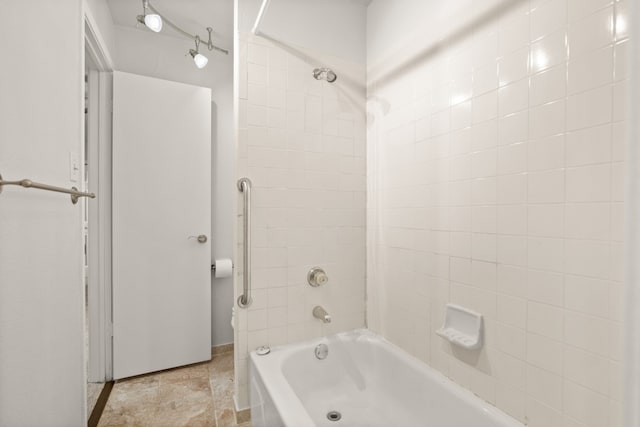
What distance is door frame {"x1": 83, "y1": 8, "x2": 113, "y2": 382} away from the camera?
2.05 meters

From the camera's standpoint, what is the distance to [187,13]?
2.26 metres

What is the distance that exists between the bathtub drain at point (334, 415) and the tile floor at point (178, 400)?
0.46 meters

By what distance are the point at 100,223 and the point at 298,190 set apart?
1419 mm

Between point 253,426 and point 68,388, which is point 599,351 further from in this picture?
point 68,388

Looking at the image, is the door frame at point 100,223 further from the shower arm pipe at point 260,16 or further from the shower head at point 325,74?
the shower head at point 325,74

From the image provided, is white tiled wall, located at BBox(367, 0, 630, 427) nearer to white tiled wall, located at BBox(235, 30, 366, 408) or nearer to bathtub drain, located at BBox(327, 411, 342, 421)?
white tiled wall, located at BBox(235, 30, 366, 408)

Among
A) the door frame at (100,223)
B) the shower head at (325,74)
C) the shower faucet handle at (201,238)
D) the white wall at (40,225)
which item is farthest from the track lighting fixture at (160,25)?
the shower faucet handle at (201,238)

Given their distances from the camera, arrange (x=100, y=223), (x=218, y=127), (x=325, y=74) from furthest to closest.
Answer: (x=218, y=127)
(x=100, y=223)
(x=325, y=74)

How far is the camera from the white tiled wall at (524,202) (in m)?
0.93

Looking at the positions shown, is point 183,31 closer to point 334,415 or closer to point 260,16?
point 260,16

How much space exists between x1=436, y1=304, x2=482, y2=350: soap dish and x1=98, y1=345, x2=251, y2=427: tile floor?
123cm

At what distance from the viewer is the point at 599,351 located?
948 mm

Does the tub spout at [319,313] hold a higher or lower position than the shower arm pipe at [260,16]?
lower

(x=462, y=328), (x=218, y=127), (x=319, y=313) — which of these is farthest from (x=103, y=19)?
(x=462, y=328)
